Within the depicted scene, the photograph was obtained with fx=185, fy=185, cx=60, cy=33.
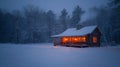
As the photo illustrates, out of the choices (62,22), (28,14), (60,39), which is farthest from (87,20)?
(60,39)

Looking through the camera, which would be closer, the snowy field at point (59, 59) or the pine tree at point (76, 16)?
the snowy field at point (59, 59)

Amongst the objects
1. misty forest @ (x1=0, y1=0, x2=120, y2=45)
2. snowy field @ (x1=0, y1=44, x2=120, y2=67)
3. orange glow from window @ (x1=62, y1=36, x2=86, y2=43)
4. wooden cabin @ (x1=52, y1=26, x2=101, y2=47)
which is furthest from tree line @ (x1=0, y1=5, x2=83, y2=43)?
snowy field @ (x1=0, y1=44, x2=120, y2=67)

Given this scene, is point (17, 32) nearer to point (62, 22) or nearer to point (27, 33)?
point (27, 33)

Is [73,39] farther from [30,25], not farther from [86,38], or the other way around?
[30,25]

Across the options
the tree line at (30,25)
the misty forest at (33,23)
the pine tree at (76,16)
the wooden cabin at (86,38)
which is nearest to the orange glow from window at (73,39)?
the wooden cabin at (86,38)

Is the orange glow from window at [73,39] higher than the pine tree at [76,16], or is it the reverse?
the pine tree at [76,16]

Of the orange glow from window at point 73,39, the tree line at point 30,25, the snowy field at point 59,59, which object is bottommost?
the snowy field at point 59,59

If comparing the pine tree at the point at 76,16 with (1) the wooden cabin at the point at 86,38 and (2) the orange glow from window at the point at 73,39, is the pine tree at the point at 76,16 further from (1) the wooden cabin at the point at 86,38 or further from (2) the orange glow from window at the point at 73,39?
(1) the wooden cabin at the point at 86,38

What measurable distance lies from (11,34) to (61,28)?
22.3 meters

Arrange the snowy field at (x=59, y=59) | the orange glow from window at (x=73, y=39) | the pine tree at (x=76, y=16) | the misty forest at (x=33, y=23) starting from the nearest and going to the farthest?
the snowy field at (x=59, y=59) < the orange glow from window at (x=73, y=39) < the misty forest at (x=33, y=23) < the pine tree at (x=76, y=16)

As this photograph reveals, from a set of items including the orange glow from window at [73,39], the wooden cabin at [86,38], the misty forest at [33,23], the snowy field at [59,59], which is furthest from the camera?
the misty forest at [33,23]

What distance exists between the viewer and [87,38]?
149 ft

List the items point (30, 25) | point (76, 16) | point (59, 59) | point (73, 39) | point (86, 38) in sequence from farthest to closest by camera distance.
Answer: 1. point (76, 16)
2. point (30, 25)
3. point (73, 39)
4. point (86, 38)
5. point (59, 59)

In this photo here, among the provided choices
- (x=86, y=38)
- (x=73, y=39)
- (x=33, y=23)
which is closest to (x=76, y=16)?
(x=33, y=23)
